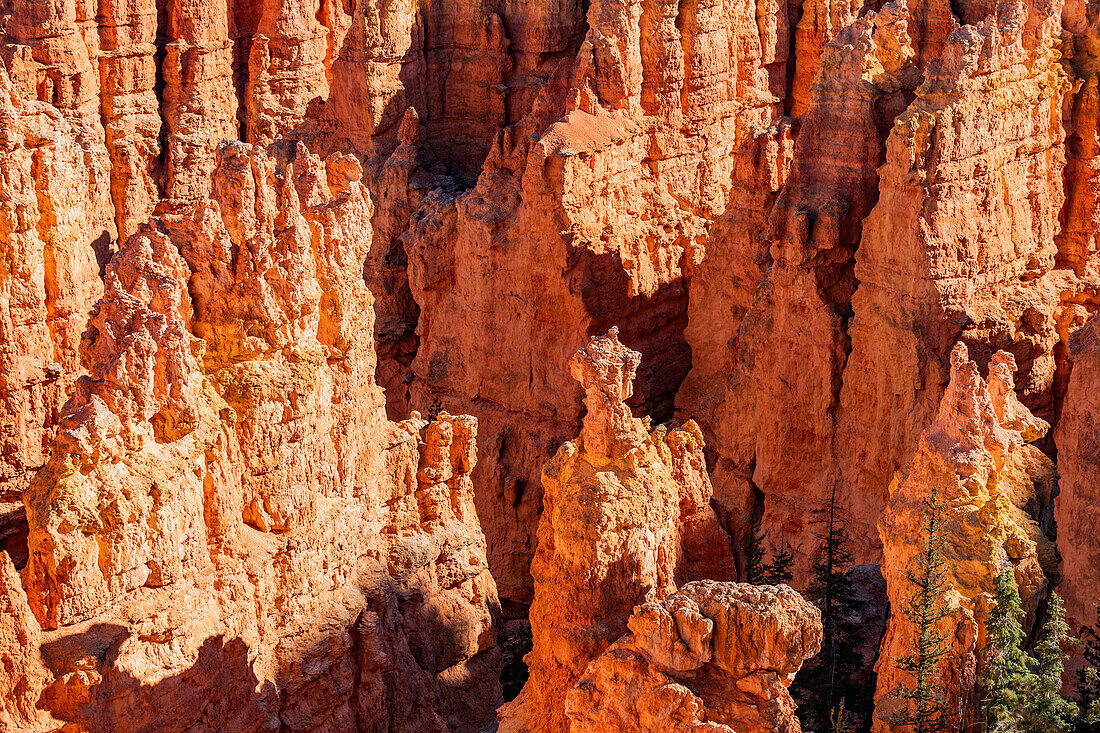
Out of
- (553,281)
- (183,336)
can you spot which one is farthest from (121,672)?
(553,281)

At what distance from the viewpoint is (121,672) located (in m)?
14.8

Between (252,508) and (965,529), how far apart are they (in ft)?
23.9

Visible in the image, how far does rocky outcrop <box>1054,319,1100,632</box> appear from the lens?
64.1ft

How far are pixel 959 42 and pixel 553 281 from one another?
7929mm

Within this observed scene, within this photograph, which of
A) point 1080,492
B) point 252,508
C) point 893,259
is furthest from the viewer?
point 893,259

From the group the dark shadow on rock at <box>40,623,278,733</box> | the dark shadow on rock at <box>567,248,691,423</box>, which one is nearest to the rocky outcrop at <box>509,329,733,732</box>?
the dark shadow on rock at <box>40,623,278,733</box>

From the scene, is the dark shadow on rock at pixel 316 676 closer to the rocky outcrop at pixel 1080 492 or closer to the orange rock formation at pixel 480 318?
the orange rock formation at pixel 480 318

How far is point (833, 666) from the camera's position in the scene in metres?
18.5

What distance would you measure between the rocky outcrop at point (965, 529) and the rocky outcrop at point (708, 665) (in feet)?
11.1

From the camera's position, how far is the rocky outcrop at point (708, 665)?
12.6 meters

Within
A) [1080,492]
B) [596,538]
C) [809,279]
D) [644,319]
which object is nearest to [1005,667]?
[596,538]

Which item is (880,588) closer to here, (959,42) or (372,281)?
(959,42)

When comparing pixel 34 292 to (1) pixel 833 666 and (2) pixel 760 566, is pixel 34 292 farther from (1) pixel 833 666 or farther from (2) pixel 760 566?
(1) pixel 833 666

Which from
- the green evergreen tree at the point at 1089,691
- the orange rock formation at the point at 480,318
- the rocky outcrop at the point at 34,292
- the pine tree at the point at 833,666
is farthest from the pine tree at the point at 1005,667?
the rocky outcrop at the point at 34,292
